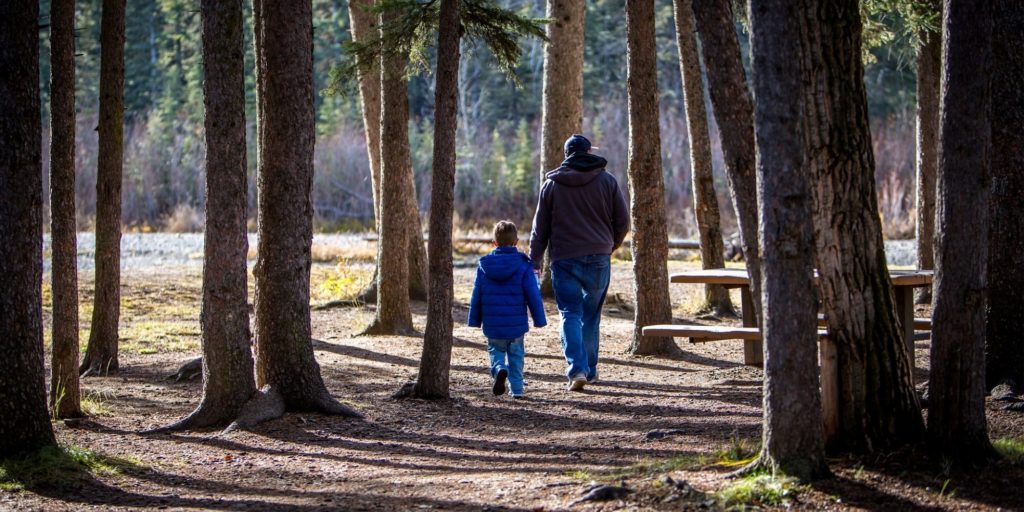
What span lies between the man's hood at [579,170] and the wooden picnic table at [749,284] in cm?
114

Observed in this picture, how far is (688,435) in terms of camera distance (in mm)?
7766

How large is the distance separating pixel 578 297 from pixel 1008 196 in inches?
141

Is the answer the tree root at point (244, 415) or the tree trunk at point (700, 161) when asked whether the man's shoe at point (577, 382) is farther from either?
the tree trunk at point (700, 161)

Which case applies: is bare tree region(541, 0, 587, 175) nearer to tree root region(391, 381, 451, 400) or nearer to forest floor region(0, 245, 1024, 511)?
forest floor region(0, 245, 1024, 511)

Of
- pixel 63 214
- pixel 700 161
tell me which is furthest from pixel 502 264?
pixel 700 161

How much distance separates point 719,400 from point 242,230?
3.98 m

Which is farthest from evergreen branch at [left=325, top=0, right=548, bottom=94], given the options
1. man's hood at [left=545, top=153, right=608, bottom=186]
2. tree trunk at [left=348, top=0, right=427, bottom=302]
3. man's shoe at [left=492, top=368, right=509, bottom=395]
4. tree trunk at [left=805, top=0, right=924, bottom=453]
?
tree trunk at [left=348, top=0, right=427, bottom=302]

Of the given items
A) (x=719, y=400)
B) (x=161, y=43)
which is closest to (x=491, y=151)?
(x=161, y=43)

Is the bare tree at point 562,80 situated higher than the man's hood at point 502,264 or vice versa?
the bare tree at point 562,80

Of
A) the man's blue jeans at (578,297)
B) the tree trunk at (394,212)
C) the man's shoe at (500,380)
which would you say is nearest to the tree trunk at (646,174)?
the man's blue jeans at (578,297)

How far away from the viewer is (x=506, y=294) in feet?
31.3

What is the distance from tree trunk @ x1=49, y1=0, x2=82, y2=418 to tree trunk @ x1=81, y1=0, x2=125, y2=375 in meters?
0.94

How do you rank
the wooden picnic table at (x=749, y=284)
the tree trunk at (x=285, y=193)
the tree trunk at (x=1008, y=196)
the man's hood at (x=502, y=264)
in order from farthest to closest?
1. the man's hood at (x=502, y=264)
2. the tree trunk at (x=285, y=193)
3. the wooden picnic table at (x=749, y=284)
4. the tree trunk at (x=1008, y=196)

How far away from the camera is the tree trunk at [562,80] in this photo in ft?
51.9
